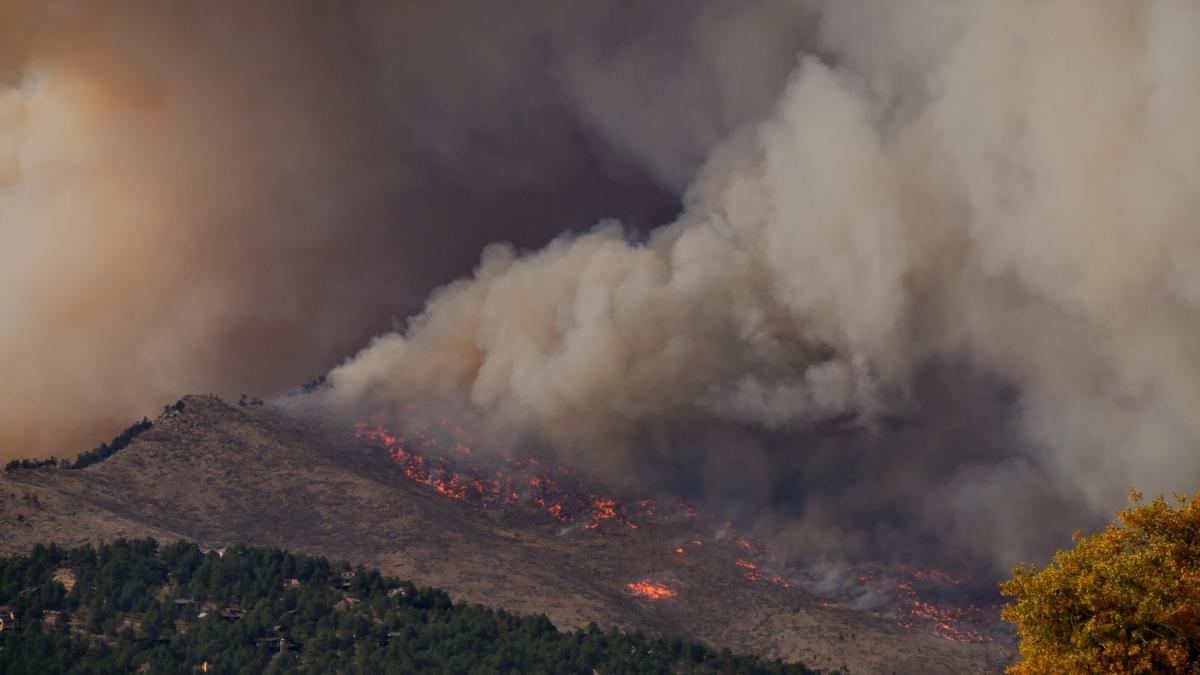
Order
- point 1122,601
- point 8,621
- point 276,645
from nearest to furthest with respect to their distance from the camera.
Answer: point 1122,601
point 8,621
point 276,645

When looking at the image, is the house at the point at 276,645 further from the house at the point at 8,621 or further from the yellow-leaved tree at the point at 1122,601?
the yellow-leaved tree at the point at 1122,601

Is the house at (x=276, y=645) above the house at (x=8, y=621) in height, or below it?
above

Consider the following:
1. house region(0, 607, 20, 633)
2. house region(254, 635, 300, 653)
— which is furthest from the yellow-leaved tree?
house region(0, 607, 20, 633)

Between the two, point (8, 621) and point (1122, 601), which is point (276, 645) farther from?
point (1122, 601)

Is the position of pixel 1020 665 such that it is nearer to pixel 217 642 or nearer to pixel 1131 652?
pixel 1131 652

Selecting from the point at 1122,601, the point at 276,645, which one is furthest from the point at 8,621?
the point at 1122,601

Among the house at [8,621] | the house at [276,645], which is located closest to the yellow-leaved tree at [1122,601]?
the house at [276,645]

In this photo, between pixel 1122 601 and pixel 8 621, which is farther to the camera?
pixel 8 621

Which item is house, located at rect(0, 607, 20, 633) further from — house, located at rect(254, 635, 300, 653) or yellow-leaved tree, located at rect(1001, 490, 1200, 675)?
yellow-leaved tree, located at rect(1001, 490, 1200, 675)
